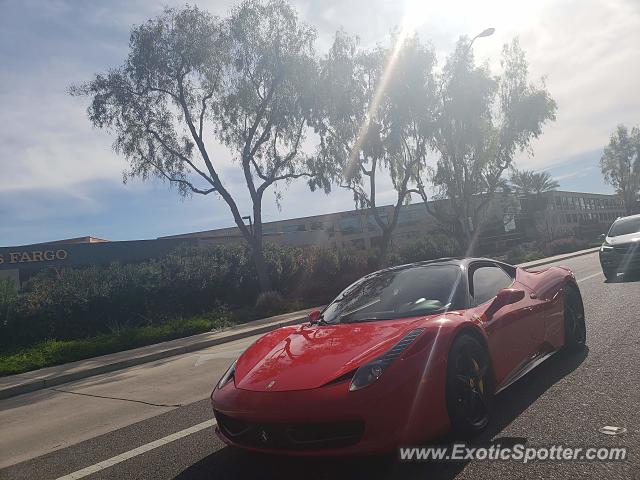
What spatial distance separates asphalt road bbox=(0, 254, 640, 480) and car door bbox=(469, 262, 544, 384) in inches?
13.5

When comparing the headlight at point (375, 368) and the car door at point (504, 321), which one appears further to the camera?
the car door at point (504, 321)

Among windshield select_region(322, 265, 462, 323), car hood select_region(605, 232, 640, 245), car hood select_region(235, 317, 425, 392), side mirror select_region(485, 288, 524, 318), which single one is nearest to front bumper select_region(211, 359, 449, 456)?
car hood select_region(235, 317, 425, 392)

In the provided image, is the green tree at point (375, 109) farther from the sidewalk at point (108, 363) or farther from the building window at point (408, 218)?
the building window at point (408, 218)

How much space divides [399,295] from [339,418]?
1.76 metres

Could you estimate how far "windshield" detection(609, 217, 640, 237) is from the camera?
47.2ft

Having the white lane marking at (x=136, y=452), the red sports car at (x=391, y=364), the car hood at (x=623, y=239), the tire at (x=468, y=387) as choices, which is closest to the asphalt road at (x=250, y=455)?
the white lane marking at (x=136, y=452)

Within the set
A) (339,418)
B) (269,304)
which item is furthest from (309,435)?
(269,304)

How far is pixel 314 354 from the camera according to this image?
3.66 meters

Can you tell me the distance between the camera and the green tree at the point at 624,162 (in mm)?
61062

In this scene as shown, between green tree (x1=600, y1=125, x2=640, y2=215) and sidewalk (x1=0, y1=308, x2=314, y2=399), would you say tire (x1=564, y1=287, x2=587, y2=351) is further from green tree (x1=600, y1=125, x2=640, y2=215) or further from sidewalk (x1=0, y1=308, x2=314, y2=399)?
green tree (x1=600, y1=125, x2=640, y2=215)

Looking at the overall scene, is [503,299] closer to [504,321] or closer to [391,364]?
[504,321]

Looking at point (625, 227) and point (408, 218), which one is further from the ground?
point (408, 218)

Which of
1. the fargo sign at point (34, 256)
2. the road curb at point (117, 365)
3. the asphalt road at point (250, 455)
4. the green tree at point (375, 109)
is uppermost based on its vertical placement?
the green tree at point (375, 109)

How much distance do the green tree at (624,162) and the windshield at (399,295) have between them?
217ft
